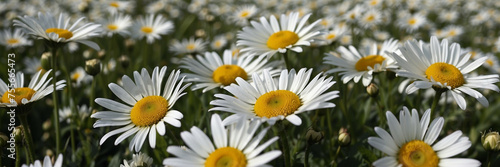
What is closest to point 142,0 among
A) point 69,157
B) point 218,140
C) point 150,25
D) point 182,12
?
point 182,12

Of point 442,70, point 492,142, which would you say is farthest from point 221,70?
point 492,142

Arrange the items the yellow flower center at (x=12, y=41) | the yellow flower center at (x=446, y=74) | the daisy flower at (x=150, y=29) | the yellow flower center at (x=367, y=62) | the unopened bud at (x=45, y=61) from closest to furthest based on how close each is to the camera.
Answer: the yellow flower center at (x=446, y=74) < the yellow flower center at (x=367, y=62) < the unopened bud at (x=45, y=61) < the yellow flower center at (x=12, y=41) < the daisy flower at (x=150, y=29)

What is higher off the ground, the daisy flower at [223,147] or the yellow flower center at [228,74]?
the yellow flower center at [228,74]

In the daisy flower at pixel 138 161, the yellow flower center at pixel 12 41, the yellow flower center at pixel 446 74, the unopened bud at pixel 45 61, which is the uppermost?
the yellow flower center at pixel 12 41

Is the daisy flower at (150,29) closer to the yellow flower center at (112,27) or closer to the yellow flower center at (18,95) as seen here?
the yellow flower center at (112,27)

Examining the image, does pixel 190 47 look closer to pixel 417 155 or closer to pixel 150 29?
pixel 150 29

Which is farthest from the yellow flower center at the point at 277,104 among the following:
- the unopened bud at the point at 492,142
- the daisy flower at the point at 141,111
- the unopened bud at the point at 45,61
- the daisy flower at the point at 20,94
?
the unopened bud at the point at 45,61

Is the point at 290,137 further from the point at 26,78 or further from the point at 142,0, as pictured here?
the point at 142,0
